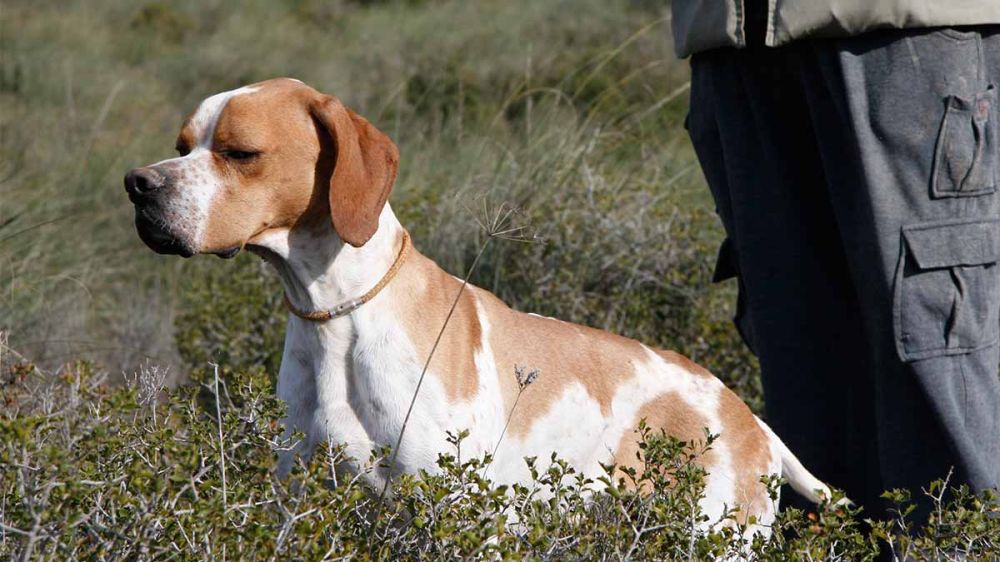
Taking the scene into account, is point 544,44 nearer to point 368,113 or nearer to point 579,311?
point 368,113

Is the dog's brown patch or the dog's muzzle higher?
the dog's muzzle

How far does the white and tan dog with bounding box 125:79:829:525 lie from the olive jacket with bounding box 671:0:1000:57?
1.00 meters

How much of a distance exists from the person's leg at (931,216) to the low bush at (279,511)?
624 millimetres

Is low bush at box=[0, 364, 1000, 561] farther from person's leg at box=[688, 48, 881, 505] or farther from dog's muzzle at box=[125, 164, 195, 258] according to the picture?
person's leg at box=[688, 48, 881, 505]

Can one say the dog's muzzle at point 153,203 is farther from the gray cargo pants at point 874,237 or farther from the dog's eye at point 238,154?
the gray cargo pants at point 874,237

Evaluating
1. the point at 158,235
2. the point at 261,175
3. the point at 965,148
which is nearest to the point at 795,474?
the point at 965,148

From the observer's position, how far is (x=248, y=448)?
311 centimetres

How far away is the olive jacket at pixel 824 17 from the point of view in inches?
133

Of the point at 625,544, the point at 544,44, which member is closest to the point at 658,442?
the point at 625,544

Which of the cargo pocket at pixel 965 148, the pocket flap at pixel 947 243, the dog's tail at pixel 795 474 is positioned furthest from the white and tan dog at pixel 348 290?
the cargo pocket at pixel 965 148

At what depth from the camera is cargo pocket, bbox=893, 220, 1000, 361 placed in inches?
137

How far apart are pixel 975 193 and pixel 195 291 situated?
142 inches

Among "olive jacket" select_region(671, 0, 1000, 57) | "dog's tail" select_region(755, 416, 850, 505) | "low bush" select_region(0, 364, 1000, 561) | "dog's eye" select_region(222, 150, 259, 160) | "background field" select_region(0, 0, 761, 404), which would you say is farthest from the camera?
"background field" select_region(0, 0, 761, 404)

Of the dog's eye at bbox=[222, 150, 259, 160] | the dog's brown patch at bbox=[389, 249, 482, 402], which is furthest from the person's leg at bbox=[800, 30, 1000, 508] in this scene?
the dog's eye at bbox=[222, 150, 259, 160]
